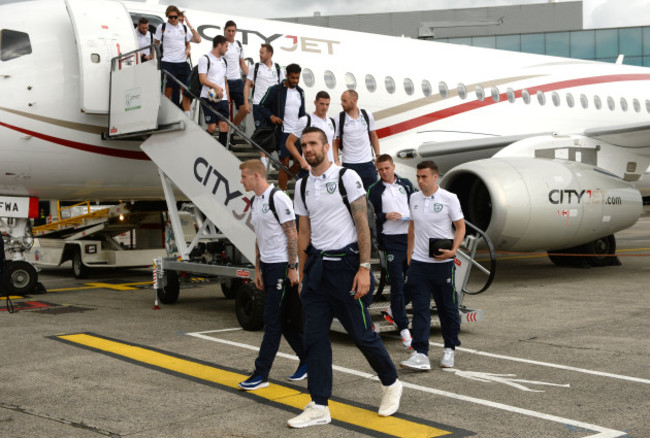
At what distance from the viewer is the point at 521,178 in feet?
34.2

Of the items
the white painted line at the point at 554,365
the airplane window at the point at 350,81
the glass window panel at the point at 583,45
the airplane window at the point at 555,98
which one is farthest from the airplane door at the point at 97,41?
the glass window panel at the point at 583,45

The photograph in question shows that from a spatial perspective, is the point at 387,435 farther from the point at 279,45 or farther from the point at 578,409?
the point at 279,45

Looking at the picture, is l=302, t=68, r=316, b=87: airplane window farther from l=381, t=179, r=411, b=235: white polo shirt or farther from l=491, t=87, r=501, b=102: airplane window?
l=381, t=179, r=411, b=235: white polo shirt

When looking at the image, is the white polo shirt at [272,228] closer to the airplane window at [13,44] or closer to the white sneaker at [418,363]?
the white sneaker at [418,363]

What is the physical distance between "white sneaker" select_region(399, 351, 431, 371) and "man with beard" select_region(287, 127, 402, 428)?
1158 mm

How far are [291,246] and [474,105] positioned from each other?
28.8 ft

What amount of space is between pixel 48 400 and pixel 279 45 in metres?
7.35

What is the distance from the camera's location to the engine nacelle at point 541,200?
33.7 feet

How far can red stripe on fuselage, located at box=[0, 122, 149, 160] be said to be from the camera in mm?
9047

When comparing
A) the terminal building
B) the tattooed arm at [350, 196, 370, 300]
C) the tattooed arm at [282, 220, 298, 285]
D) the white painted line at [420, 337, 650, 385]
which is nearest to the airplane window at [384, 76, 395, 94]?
the white painted line at [420, 337, 650, 385]

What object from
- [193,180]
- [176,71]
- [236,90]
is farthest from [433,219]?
[176,71]

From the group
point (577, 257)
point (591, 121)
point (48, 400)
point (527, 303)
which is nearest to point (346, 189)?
point (48, 400)

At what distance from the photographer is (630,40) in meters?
53.0

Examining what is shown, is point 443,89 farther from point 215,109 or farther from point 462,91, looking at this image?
point 215,109
